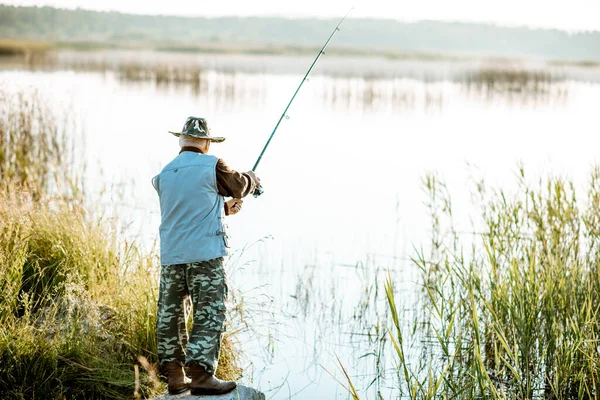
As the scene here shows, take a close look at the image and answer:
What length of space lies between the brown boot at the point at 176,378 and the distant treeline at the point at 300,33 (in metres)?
55.6

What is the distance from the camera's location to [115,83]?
22219mm

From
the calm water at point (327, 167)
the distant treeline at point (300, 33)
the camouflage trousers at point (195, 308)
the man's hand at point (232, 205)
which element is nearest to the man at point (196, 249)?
the camouflage trousers at point (195, 308)

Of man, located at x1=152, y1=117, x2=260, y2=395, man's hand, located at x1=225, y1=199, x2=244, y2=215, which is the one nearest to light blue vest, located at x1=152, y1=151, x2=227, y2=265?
man, located at x1=152, y1=117, x2=260, y2=395

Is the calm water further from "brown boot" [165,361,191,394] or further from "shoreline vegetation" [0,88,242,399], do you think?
"brown boot" [165,361,191,394]

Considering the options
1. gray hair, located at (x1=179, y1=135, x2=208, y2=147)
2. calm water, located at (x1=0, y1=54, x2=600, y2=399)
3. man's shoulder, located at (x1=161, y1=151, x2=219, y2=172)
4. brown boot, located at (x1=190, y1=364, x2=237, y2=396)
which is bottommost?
calm water, located at (x1=0, y1=54, x2=600, y2=399)

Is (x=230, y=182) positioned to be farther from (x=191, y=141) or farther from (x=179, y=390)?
(x=179, y=390)

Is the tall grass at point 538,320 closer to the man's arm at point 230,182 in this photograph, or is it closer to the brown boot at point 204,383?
the brown boot at point 204,383

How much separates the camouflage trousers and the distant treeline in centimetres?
5565

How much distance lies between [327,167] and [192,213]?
888 centimetres

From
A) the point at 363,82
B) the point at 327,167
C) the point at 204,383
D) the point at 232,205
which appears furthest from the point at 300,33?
the point at 204,383

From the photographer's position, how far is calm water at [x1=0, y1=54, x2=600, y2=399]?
595cm

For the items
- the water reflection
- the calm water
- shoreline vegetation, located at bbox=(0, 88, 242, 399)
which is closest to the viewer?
shoreline vegetation, located at bbox=(0, 88, 242, 399)

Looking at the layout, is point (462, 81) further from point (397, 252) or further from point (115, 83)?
point (397, 252)

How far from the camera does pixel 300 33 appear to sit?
227 feet
